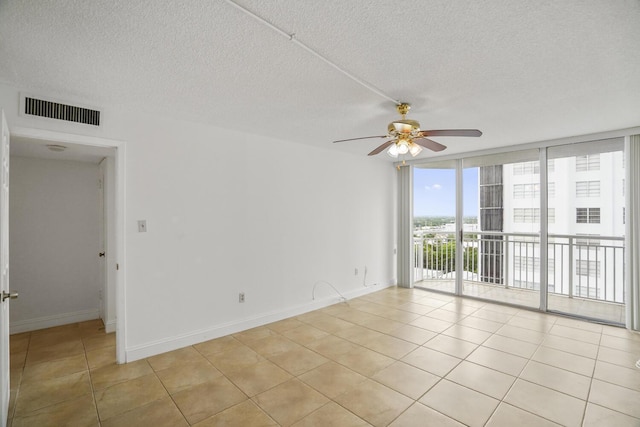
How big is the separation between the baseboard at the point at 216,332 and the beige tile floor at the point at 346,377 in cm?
11

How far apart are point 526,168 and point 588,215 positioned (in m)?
1.02

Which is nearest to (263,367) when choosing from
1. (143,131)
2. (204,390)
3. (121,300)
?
(204,390)

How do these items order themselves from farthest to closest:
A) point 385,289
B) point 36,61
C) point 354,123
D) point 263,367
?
1. point 385,289
2. point 354,123
3. point 263,367
4. point 36,61

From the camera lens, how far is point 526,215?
4660mm

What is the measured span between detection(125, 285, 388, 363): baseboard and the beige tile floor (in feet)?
0.35

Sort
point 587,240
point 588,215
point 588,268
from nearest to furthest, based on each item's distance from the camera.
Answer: point 588,215 → point 587,240 → point 588,268

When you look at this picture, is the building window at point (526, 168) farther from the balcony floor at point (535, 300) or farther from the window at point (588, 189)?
the balcony floor at point (535, 300)

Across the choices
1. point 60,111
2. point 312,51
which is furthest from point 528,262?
point 60,111

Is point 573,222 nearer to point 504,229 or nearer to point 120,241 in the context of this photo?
point 504,229

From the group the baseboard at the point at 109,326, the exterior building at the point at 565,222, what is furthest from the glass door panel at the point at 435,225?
the baseboard at the point at 109,326

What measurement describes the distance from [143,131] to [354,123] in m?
2.21

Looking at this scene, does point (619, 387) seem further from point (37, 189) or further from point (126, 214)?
point (37, 189)

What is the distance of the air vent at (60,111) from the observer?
2.43 m

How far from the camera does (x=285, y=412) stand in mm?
2129
